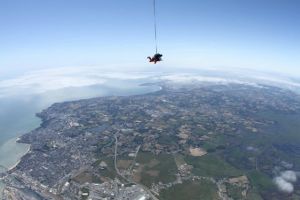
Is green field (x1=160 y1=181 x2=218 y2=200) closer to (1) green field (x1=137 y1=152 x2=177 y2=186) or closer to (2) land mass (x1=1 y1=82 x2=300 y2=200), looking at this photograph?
(2) land mass (x1=1 y1=82 x2=300 y2=200)

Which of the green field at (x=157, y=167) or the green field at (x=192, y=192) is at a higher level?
the green field at (x=157, y=167)

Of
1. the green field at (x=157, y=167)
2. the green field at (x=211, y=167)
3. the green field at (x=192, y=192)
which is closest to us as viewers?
the green field at (x=192, y=192)

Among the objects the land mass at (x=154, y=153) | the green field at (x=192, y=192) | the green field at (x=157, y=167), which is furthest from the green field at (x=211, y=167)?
the green field at (x=157, y=167)

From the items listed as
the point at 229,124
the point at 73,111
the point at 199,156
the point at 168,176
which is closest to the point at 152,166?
the point at 168,176

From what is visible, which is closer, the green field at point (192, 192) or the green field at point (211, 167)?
the green field at point (192, 192)

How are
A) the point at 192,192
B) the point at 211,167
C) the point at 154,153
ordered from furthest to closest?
the point at 154,153 < the point at 211,167 < the point at 192,192

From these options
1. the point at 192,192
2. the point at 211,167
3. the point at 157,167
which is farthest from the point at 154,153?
the point at 192,192

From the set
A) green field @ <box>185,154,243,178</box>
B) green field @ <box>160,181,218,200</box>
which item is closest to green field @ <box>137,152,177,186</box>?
green field @ <box>160,181,218,200</box>

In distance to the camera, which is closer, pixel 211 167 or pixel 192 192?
pixel 192 192

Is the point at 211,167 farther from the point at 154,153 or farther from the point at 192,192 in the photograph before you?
the point at 154,153

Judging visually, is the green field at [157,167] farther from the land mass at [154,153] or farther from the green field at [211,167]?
the green field at [211,167]

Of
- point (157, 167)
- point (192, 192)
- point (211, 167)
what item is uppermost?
point (157, 167)

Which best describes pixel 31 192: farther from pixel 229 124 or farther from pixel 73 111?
pixel 229 124
